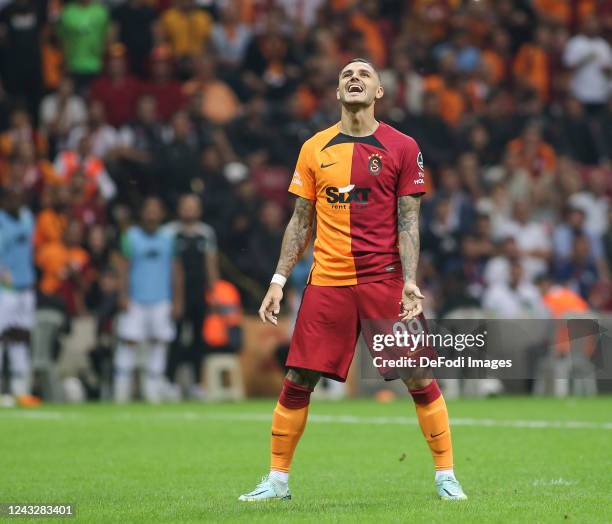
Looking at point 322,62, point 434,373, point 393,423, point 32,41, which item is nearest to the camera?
point 434,373

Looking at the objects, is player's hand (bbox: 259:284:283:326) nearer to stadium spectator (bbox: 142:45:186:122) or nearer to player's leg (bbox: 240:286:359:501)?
player's leg (bbox: 240:286:359:501)

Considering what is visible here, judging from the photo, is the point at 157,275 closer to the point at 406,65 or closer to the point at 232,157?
the point at 232,157

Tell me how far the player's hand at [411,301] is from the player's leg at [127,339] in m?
11.0

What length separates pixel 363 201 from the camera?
8078mm

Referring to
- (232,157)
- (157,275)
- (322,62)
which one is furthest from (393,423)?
(322,62)

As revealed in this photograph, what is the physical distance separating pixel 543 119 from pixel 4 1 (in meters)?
8.83

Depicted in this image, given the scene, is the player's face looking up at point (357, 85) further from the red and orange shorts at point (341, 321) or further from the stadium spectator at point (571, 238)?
the stadium spectator at point (571, 238)

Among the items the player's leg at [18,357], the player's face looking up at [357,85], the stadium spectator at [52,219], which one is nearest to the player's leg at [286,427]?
the player's face looking up at [357,85]

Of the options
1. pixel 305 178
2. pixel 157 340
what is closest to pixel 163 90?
pixel 157 340

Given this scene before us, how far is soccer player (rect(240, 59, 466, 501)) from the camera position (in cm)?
800

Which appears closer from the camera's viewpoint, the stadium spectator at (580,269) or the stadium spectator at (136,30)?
the stadium spectator at (580,269)

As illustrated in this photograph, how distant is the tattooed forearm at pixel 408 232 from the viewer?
7949 millimetres

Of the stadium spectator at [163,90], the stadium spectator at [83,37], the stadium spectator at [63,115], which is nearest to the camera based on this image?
the stadium spectator at [63,115]

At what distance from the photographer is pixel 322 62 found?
72.8ft
